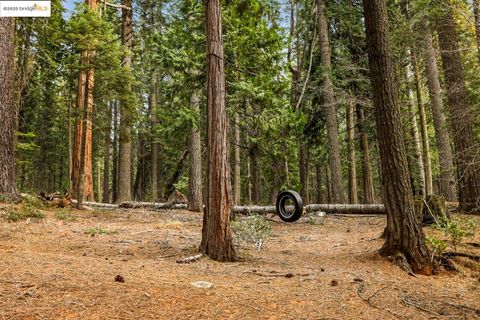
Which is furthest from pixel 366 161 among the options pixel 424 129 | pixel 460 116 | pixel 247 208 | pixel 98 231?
pixel 98 231

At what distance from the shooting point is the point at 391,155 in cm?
567

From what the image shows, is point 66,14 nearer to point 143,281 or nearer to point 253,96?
point 253,96

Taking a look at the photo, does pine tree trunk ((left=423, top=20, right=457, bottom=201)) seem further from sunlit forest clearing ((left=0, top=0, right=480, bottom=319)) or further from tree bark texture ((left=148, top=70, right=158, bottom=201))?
tree bark texture ((left=148, top=70, right=158, bottom=201))

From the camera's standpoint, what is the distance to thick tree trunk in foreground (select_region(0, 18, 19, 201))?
28.9 ft

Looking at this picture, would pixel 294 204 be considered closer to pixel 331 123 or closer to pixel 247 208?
pixel 247 208

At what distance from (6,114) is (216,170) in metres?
6.77

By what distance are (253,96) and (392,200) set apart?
5.97m

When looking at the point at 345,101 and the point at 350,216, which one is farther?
the point at 345,101

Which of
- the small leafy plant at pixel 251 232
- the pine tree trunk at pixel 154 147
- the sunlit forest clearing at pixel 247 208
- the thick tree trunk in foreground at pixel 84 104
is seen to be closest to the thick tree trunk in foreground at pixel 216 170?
the sunlit forest clearing at pixel 247 208

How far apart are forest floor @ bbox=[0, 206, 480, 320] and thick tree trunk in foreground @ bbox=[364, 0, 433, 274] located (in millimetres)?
397

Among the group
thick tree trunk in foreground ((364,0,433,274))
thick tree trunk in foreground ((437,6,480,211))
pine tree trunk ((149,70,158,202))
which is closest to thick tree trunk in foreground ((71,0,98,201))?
pine tree trunk ((149,70,158,202))

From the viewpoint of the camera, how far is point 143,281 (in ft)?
12.7

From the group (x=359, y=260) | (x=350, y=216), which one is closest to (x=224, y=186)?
(x=359, y=260)

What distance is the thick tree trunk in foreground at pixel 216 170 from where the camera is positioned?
5.58 meters
